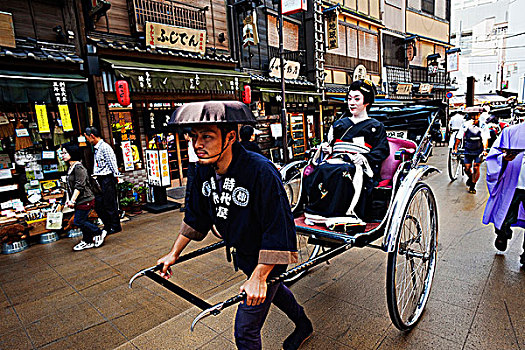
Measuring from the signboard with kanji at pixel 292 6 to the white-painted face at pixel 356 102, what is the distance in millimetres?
7565

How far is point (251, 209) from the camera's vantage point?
6.37 ft

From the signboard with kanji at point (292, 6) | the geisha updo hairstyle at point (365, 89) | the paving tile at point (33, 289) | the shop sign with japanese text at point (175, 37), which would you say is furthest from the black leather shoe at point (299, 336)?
the signboard with kanji at point (292, 6)

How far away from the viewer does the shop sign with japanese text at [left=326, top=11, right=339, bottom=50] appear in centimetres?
1485

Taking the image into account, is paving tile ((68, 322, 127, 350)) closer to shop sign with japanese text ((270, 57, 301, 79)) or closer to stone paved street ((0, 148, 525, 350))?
stone paved street ((0, 148, 525, 350))

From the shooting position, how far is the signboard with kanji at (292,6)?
381 inches

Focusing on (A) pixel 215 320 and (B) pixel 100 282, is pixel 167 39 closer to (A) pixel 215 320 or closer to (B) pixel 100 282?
(B) pixel 100 282

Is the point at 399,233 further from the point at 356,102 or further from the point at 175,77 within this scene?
the point at 175,77

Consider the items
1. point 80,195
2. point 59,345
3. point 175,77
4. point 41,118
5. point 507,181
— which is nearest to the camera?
point 59,345

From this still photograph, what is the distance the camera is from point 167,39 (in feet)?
28.4

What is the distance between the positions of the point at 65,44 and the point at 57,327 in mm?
6486

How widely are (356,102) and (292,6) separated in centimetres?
803

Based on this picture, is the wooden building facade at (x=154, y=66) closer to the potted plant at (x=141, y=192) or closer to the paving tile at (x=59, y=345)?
the potted plant at (x=141, y=192)

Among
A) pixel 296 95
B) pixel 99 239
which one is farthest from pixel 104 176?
pixel 296 95

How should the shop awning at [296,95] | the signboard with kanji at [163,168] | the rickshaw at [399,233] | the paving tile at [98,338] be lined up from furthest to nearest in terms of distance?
1. the shop awning at [296,95]
2. the signboard with kanji at [163,168]
3. the paving tile at [98,338]
4. the rickshaw at [399,233]
